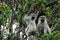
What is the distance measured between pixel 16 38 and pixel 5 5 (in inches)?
51.6

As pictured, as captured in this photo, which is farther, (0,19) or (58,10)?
(58,10)

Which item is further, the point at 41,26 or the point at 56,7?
the point at 41,26

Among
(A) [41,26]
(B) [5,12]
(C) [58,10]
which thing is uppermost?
(B) [5,12]

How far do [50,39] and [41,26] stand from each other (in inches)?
214

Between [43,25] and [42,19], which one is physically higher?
[42,19]

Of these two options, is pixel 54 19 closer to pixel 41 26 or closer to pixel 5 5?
pixel 41 26

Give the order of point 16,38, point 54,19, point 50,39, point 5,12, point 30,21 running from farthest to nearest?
point 30,21 → point 54,19 → point 5,12 → point 16,38 → point 50,39

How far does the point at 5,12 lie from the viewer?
7.62 meters

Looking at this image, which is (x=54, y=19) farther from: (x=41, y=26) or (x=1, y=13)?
(x=1, y=13)

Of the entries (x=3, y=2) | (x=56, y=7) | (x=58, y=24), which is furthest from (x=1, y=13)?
(x=56, y=7)

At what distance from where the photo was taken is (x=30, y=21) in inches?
485

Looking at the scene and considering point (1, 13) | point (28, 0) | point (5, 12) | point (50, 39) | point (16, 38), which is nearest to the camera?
point (50, 39)

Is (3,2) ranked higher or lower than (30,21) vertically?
higher

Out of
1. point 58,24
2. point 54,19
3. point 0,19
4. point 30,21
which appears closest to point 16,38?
point 0,19
